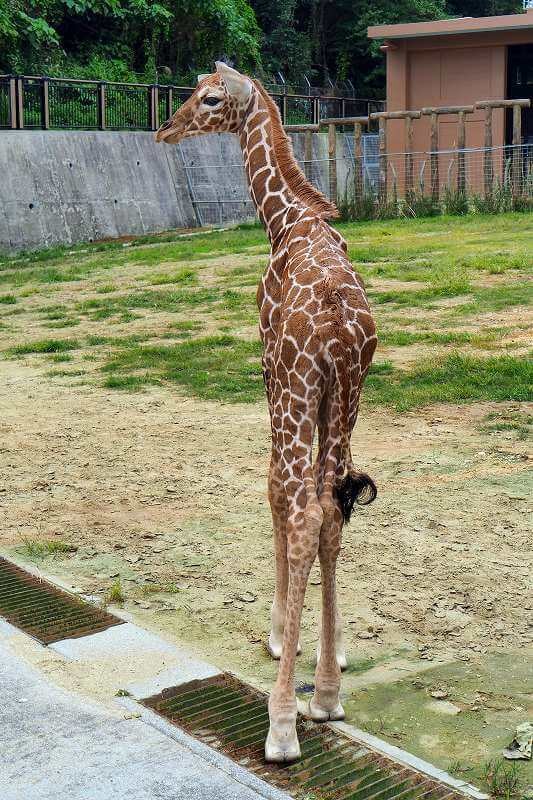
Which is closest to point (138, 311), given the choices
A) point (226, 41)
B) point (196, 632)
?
point (196, 632)

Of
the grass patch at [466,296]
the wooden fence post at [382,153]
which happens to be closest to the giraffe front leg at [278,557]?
the grass patch at [466,296]

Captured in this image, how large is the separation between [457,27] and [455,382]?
793 inches

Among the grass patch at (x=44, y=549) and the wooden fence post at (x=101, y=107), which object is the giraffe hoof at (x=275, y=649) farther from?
the wooden fence post at (x=101, y=107)

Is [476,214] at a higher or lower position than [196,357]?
higher

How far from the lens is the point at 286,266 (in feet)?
15.3

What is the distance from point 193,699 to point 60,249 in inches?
716

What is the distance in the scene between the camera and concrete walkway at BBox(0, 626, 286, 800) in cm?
366

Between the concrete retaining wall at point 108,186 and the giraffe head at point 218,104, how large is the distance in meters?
16.9

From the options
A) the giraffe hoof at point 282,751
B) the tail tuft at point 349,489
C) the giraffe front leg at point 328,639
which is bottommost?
the giraffe hoof at point 282,751

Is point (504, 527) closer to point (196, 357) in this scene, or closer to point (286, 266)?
point (286, 266)

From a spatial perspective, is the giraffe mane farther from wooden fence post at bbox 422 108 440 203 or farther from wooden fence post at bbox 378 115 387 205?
wooden fence post at bbox 378 115 387 205

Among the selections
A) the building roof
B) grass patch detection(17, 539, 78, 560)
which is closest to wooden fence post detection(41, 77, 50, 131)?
the building roof

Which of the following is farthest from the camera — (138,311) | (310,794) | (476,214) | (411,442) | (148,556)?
(476,214)

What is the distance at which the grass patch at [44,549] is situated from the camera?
20.6 feet
